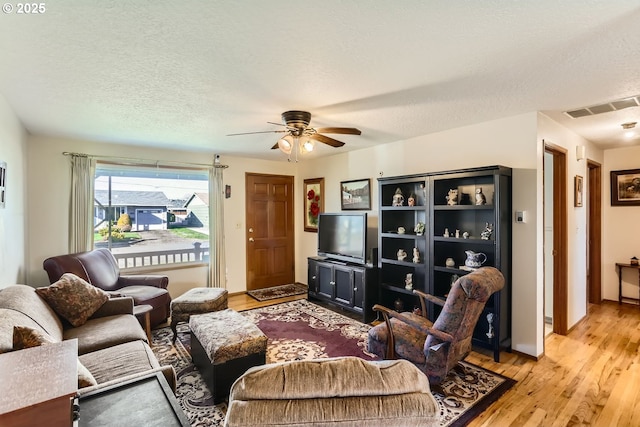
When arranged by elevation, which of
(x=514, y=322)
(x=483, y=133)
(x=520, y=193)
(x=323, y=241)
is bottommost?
→ (x=514, y=322)

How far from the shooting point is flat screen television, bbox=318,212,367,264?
13.9 ft

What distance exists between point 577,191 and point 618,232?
1.68 m

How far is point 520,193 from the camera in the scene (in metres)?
3.03

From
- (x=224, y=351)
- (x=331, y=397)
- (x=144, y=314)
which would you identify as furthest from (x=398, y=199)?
(x=331, y=397)

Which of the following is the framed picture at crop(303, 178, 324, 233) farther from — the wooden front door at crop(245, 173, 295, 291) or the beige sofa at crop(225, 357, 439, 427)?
the beige sofa at crop(225, 357, 439, 427)

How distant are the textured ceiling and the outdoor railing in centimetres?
199

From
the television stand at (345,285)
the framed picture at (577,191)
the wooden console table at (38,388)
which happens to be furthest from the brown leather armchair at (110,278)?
the framed picture at (577,191)

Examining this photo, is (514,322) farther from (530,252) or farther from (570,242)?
(570,242)

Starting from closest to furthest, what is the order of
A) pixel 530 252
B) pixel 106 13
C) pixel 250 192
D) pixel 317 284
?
pixel 106 13
pixel 530 252
pixel 317 284
pixel 250 192

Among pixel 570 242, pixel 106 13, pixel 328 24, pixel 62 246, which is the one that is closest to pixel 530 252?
pixel 570 242

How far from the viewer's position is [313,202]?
568 cm

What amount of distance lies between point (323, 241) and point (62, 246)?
136 inches

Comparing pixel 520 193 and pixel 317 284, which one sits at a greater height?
pixel 520 193

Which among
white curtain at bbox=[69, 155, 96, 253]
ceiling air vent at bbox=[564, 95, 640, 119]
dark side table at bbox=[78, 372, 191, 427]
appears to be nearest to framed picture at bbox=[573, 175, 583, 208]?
ceiling air vent at bbox=[564, 95, 640, 119]
